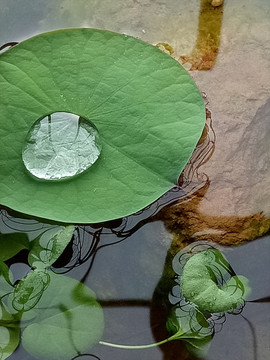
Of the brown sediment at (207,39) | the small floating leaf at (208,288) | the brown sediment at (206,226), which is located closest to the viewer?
the small floating leaf at (208,288)

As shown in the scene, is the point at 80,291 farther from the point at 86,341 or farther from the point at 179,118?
the point at 179,118

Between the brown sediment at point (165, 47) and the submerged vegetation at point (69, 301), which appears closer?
the submerged vegetation at point (69, 301)

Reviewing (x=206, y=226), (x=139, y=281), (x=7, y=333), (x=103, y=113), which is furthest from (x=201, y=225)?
(x=7, y=333)

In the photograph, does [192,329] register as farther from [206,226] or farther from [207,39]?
[207,39]

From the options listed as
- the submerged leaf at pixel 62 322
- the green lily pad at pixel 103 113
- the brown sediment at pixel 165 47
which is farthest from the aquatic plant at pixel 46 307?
the brown sediment at pixel 165 47

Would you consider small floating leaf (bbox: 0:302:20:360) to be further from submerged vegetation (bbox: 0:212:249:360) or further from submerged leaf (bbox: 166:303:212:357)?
submerged leaf (bbox: 166:303:212:357)

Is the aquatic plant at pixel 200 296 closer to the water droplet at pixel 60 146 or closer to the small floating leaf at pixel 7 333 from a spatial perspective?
the small floating leaf at pixel 7 333
